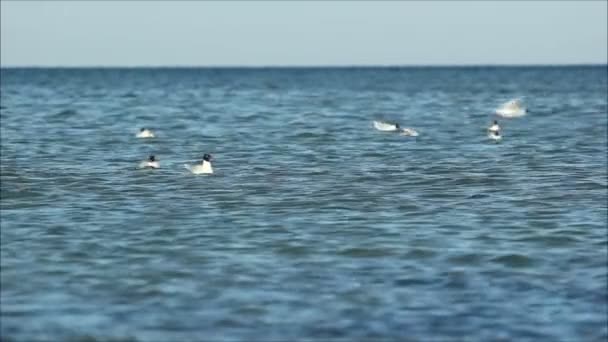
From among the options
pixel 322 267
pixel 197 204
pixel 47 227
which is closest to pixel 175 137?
pixel 197 204

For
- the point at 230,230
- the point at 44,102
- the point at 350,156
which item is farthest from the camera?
the point at 44,102

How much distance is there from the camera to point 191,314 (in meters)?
15.1

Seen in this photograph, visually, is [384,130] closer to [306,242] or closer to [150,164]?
[150,164]

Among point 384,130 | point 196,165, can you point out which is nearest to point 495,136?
point 384,130

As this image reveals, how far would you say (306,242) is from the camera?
65.6 feet

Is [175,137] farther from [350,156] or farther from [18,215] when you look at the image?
[18,215]

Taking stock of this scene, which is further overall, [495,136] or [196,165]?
[495,136]

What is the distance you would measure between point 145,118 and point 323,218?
39.2 metres

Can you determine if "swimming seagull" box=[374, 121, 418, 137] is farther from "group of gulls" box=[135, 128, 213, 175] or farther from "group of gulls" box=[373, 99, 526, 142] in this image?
"group of gulls" box=[135, 128, 213, 175]

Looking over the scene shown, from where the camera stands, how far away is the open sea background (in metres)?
14.8

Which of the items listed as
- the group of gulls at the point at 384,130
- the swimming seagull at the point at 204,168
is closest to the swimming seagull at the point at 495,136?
the group of gulls at the point at 384,130

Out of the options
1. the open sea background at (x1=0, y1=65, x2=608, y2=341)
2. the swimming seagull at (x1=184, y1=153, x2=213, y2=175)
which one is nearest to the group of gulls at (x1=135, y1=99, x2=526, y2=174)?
the swimming seagull at (x1=184, y1=153, x2=213, y2=175)

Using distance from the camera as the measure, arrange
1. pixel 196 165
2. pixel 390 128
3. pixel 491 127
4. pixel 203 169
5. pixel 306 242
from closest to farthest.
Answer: pixel 306 242, pixel 203 169, pixel 196 165, pixel 390 128, pixel 491 127

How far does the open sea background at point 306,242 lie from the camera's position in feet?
48.7
